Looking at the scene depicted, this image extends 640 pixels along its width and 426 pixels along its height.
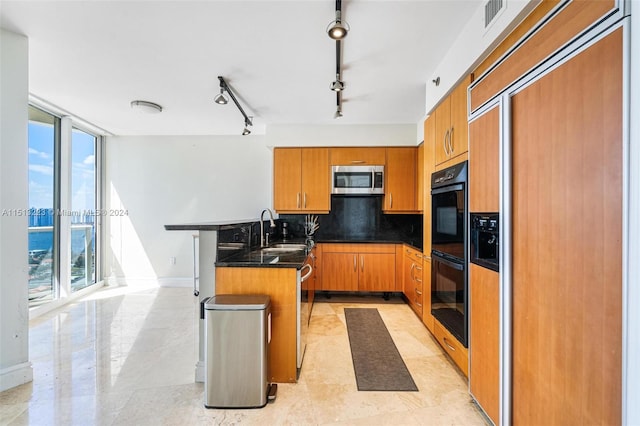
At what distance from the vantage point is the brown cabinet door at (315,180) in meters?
4.14

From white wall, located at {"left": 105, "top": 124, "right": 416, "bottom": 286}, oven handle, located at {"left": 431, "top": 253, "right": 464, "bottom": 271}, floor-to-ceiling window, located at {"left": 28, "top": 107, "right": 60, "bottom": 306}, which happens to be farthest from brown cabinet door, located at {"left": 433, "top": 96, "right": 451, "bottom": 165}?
A: floor-to-ceiling window, located at {"left": 28, "top": 107, "right": 60, "bottom": 306}

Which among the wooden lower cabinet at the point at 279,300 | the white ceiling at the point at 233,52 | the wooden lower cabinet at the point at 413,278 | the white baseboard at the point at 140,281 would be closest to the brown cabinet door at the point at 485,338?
the wooden lower cabinet at the point at 279,300

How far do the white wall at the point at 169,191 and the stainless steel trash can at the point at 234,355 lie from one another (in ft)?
10.3

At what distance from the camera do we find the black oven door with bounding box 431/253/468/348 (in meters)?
1.96

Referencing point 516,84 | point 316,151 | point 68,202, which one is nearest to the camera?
point 516,84

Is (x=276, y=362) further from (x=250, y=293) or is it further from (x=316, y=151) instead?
(x=316, y=151)

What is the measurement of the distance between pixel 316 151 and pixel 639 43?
11.6ft

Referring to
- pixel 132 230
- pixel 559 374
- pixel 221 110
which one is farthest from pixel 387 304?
pixel 132 230

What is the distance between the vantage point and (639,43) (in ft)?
2.59

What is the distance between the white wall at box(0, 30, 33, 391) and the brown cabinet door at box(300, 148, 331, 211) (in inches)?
114

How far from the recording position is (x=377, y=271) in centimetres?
397

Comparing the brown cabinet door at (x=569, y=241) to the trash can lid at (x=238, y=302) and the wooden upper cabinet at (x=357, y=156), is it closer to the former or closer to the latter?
the trash can lid at (x=238, y=302)

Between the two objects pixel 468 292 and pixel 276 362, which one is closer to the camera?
pixel 468 292

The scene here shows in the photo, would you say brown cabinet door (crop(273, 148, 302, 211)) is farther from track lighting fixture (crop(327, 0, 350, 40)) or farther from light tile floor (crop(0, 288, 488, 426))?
track lighting fixture (crop(327, 0, 350, 40))
